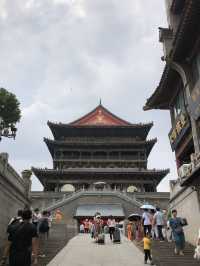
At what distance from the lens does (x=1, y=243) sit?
567 inches

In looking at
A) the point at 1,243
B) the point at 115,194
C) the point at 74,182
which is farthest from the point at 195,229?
the point at 74,182

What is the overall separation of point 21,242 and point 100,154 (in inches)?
1762

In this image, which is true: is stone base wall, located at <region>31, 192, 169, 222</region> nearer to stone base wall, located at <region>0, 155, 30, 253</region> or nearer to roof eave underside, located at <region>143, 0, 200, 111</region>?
stone base wall, located at <region>0, 155, 30, 253</region>

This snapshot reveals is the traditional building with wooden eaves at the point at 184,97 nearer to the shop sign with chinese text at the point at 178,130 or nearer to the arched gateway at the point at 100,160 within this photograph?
the shop sign with chinese text at the point at 178,130

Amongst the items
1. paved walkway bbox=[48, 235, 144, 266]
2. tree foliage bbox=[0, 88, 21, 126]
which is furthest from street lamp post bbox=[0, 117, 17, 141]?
paved walkway bbox=[48, 235, 144, 266]

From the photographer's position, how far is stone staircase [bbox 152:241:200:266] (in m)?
10.8

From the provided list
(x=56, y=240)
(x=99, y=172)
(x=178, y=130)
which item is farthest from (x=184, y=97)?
(x=99, y=172)

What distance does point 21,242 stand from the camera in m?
5.57

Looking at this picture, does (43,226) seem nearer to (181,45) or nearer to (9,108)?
(181,45)

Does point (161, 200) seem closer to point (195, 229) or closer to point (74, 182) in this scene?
point (74, 182)

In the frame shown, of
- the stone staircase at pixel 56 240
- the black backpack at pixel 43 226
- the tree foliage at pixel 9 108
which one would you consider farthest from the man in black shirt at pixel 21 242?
the tree foliage at pixel 9 108

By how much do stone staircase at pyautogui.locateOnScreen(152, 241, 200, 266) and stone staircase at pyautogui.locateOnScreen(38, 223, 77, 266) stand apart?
3622mm

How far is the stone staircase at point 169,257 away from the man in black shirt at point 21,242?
6.24 metres

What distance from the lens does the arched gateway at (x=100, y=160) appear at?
44062mm
